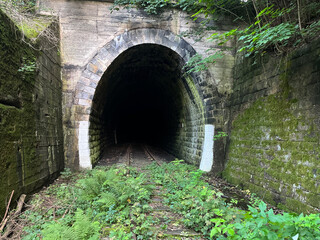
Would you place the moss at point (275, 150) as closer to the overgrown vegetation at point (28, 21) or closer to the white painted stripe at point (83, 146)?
the white painted stripe at point (83, 146)

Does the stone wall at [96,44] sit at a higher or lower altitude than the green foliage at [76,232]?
higher

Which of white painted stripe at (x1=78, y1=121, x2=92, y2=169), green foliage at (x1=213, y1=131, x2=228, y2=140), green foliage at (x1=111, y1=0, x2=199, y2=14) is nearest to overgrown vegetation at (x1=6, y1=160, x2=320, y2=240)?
white painted stripe at (x1=78, y1=121, x2=92, y2=169)

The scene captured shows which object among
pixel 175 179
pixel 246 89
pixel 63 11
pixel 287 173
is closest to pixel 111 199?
pixel 175 179

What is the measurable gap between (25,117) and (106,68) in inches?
137

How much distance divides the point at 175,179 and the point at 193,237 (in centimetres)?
269

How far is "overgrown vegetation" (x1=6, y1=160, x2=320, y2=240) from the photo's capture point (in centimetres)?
186

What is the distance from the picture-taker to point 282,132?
4.44m

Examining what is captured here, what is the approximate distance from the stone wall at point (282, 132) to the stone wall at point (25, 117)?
5.53m

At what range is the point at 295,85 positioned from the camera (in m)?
4.18

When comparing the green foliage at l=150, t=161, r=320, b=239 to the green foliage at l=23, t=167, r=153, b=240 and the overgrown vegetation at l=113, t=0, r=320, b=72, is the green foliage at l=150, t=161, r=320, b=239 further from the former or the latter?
the overgrown vegetation at l=113, t=0, r=320, b=72

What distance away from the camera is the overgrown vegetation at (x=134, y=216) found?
6.12ft

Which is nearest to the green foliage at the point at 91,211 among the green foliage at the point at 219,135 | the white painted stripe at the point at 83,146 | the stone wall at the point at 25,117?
the stone wall at the point at 25,117

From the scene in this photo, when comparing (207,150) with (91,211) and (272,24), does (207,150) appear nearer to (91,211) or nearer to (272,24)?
(272,24)

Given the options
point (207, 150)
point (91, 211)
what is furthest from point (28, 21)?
point (207, 150)
